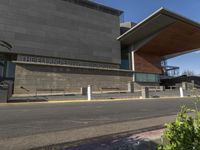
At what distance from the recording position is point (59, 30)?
112 feet

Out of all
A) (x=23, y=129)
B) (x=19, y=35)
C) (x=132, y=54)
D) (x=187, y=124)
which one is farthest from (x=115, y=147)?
(x=132, y=54)

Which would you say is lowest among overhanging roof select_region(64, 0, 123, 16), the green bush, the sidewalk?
the sidewalk

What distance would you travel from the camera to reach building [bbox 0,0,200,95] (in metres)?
30.0

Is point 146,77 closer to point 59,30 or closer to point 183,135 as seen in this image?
point 59,30

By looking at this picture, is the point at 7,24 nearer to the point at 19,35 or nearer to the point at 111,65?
the point at 19,35

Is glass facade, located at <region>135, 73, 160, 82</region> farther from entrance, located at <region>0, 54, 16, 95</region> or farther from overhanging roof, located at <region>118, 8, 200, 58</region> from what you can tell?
entrance, located at <region>0, 54, 16, 95</region>

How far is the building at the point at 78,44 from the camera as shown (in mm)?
29969

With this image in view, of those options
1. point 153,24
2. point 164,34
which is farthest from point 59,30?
point 164,34

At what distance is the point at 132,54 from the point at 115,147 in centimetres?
4018

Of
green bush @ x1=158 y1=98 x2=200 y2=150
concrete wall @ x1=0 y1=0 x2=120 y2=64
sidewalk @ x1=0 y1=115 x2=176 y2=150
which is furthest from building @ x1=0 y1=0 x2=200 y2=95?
green bush @ x1=158 y1=98 x2=200 y2=150

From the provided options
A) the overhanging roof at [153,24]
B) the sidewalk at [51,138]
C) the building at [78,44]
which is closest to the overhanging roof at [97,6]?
the building at [78,44]

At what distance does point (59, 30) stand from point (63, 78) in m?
7.94

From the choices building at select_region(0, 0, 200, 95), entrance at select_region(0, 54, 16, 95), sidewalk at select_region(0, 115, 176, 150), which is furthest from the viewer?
entrance at select_region(0, 54, 16, 95)

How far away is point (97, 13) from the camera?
127ft
